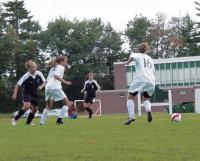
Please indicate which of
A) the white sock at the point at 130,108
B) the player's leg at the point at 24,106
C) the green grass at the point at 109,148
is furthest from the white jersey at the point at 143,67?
the green grass at the point at 109,148

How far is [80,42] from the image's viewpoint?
3991 inches

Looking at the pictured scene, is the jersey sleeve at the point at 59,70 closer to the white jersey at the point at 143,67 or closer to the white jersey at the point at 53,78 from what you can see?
the white jersey at the point at 53,78

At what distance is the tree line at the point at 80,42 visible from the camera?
9031cm

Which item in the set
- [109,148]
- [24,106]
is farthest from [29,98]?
[109,148]

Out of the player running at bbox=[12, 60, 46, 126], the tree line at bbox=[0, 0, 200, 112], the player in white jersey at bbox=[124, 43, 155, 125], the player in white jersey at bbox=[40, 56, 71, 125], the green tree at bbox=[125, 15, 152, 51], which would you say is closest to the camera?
the player in white jersey at bbox=[124, 43, 155, 125]

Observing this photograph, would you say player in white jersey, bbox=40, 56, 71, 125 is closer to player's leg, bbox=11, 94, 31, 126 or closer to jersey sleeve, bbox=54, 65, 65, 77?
jersey sleeve, bbox=54, 65, 65, 77

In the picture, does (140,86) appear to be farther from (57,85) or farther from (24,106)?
(24,106)

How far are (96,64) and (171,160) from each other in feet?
317

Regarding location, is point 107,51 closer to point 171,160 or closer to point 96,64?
point 96,64

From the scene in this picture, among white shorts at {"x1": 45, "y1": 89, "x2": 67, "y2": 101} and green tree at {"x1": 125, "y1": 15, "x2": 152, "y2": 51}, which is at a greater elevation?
green tree at {"x1": 125, "y1": 15, "x2": 152, "y2": 51}

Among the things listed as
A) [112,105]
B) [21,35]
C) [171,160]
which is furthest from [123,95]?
[171,160]

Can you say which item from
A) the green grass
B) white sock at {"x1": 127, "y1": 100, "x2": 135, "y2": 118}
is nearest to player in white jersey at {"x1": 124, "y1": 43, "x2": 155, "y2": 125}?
white sock at {"x1": 127, "y1": 100, "x2": 135, "y2": 118}

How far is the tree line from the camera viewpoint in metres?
90.3

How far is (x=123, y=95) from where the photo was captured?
7919 cm
